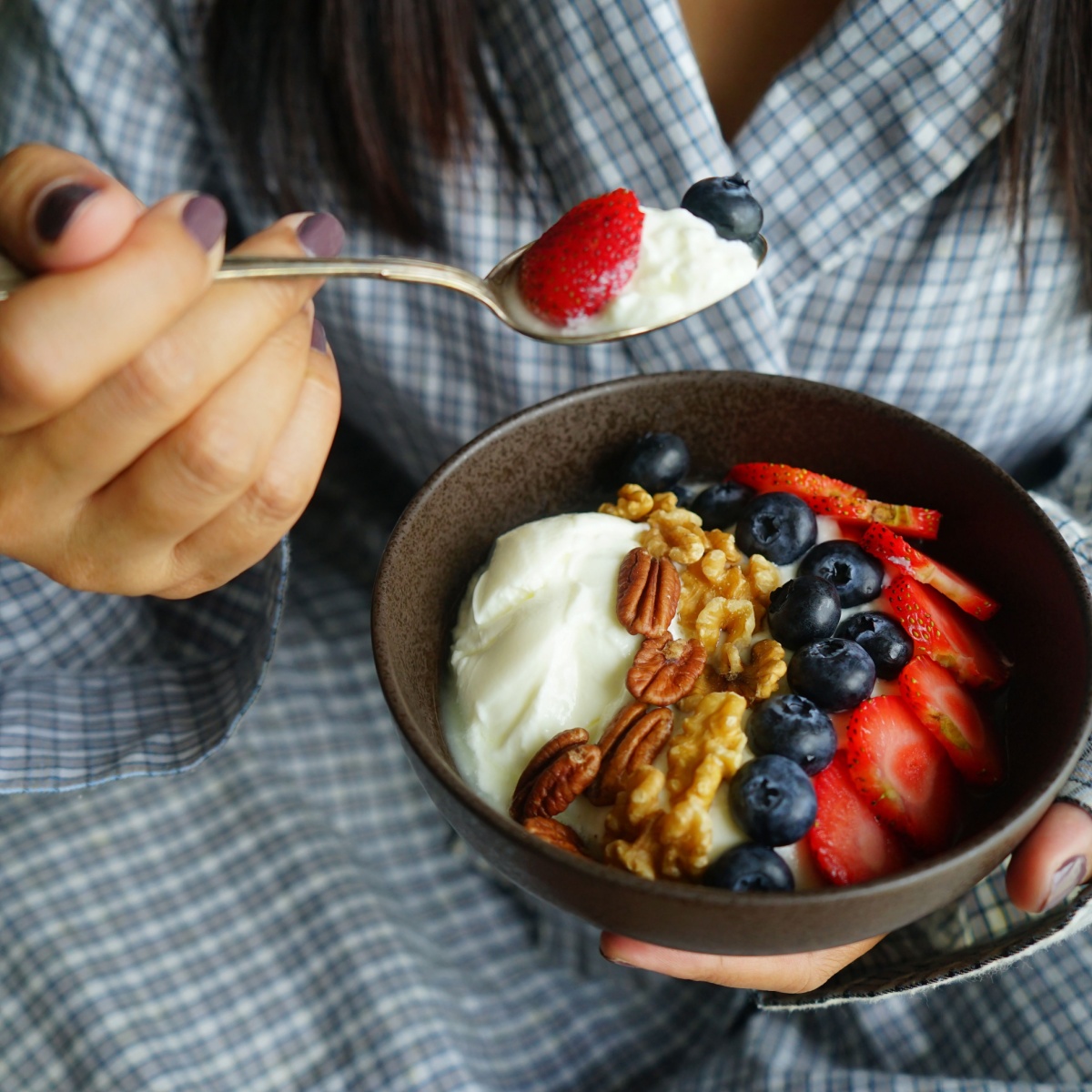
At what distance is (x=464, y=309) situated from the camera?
1.10 meters

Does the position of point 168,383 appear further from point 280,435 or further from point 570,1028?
point 570,1028

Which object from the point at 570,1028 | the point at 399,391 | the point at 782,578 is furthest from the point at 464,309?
the point at 570,1028

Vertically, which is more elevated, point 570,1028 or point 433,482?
point 433,482

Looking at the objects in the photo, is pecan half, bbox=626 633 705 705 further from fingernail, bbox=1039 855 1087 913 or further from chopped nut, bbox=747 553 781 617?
fingernail, bbox=1039 855 1087 913

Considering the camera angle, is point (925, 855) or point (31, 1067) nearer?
point (925, 855)

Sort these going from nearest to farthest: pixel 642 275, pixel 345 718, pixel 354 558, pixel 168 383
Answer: pixel 168 383, pixel 642 275, pixel 345 718, pixel 354 558

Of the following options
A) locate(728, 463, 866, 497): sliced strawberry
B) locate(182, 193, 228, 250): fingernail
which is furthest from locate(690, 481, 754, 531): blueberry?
locate(182, 193, 228, 250): fingernail

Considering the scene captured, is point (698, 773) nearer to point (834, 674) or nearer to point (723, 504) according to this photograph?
point (834, 674)

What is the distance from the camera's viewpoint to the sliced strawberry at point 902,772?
2.07ft

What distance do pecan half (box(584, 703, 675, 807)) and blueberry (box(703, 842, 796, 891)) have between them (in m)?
0.08

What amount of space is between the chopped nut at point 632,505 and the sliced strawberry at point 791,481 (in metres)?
0.09

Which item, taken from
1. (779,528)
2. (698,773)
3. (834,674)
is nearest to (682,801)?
(698,773)

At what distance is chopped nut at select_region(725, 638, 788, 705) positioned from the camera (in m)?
0.66

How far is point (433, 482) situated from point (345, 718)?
0.64m
